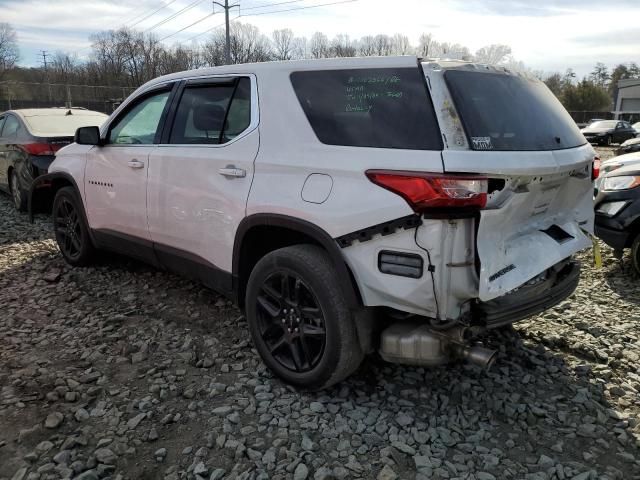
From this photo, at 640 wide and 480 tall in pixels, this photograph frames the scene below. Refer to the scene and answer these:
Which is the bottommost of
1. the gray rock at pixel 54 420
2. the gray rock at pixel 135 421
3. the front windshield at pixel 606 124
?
the gray rock at pixel 135 421

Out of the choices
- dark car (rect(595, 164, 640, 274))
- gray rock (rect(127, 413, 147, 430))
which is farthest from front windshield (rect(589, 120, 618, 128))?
gray rock (rect(127, 413, 147, 430))

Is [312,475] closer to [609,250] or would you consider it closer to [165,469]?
[165,469]

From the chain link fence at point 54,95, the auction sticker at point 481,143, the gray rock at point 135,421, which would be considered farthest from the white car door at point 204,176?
the chain link fence at point 54,95

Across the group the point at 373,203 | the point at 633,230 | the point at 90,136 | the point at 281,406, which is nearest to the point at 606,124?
the point at 633,230

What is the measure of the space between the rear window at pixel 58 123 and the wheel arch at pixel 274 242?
5174 mm

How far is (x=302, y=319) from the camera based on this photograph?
3.02m

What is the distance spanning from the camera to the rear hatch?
2.44 m

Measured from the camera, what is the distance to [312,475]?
2477mm

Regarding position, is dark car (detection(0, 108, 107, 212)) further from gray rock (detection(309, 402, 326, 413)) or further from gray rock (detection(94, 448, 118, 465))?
gray rock (detection(309, 402, 326, 413))

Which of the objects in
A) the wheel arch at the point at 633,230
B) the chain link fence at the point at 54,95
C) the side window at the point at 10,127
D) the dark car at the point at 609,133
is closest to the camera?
the wheel arch at the point at 633,230

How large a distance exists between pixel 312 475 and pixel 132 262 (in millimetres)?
3721

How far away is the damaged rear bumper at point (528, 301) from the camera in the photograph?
261 cm

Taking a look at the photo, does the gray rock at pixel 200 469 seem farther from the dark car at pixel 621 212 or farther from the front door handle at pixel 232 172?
the dark car at pixel 621 212

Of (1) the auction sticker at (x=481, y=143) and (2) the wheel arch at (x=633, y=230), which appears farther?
(2) the wheel arch at (x=633, y=230)
